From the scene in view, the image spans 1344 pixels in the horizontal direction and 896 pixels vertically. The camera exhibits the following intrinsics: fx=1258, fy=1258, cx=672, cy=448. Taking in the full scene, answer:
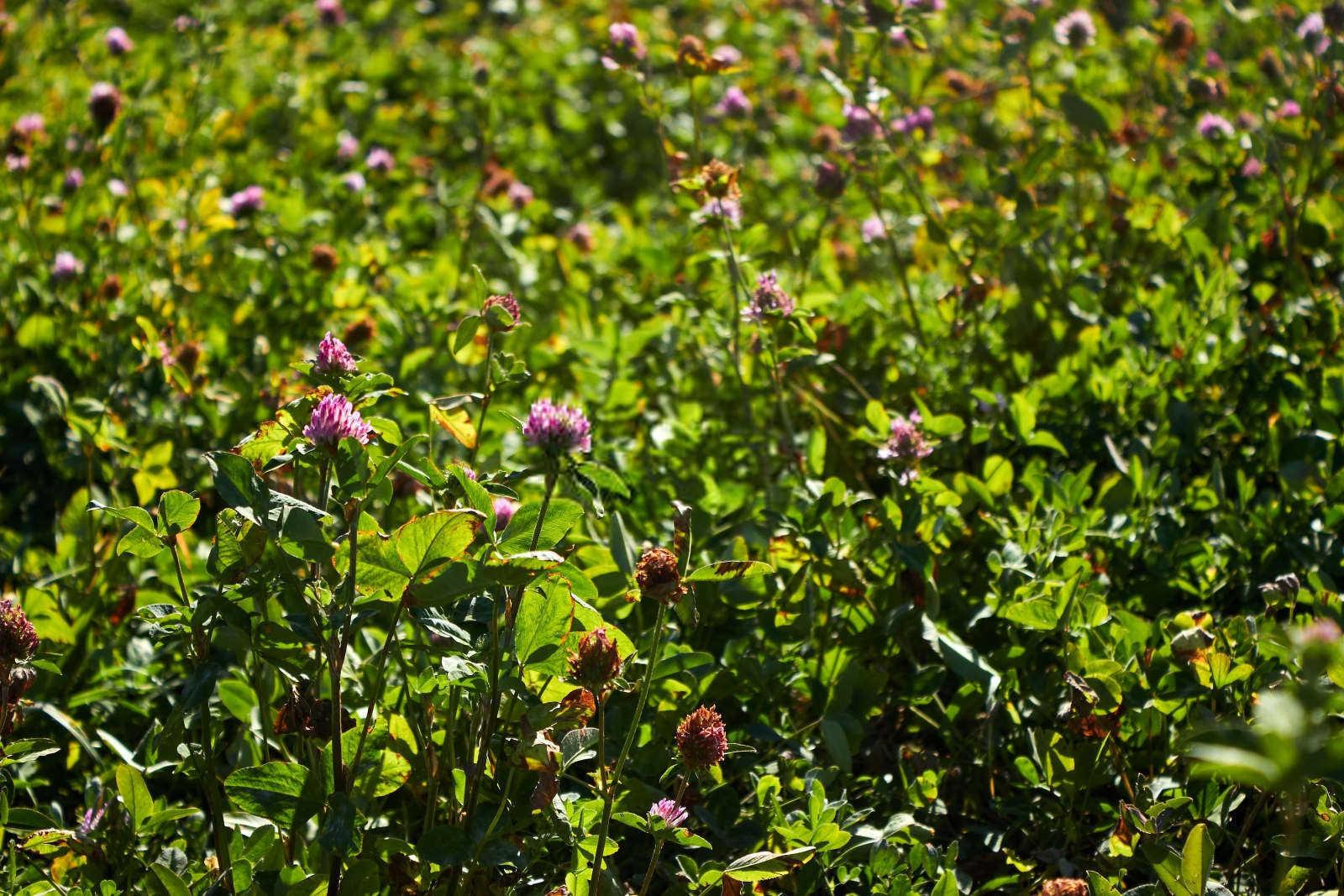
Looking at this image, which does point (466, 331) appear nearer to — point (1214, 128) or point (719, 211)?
point (719, 211)

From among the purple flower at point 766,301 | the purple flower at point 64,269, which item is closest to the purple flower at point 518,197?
the purple flower at point 64,269

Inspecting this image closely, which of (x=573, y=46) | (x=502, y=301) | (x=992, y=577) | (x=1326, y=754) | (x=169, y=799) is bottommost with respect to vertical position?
(x=573, y=46)

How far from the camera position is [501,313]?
142 cm

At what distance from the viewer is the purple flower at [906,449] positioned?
187 cm

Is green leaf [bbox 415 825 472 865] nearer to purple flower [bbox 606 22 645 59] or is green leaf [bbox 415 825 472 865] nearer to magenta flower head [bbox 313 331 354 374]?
magenta flower head [bbox 313 331 354 374]

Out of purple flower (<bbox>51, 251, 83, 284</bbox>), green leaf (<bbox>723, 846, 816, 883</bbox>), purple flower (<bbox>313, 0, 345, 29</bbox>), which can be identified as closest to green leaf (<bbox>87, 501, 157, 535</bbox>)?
green leaf (<bbox>723, 846, 816, 883</bbox>)

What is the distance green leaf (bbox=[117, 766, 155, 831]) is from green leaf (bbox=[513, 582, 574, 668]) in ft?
1.49

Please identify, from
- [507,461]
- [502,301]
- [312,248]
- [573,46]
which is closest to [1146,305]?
[507,461]

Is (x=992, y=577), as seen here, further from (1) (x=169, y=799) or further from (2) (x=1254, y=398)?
(1) (x=169, y=799)

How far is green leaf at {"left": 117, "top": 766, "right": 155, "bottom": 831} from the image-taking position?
1.37 meters

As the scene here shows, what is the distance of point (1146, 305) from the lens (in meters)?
2.44

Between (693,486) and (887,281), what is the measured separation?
1.21m

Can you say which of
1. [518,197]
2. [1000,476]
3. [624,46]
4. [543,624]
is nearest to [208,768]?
[543,624]

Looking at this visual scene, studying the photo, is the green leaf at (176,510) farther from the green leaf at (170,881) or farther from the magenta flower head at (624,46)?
the magenta flower head at (624,46)
